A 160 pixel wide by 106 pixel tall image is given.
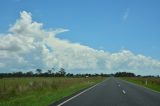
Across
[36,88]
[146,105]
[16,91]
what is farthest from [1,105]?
[36,88]

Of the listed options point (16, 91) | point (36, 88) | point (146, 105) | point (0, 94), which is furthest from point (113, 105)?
point (36, 88)

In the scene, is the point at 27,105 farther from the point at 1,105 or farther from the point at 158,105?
the point at 158,105

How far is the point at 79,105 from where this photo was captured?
18.0 m

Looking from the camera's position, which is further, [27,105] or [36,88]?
[36,88]

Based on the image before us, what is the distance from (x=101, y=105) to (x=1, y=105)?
500 centimetres

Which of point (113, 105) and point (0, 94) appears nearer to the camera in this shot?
point (113, 105)

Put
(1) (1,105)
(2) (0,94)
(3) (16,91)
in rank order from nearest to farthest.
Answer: (1) (1,105) < (2) (0,94) < (3) (16,91)

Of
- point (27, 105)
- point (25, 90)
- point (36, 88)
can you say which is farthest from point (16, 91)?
point (27, 105)

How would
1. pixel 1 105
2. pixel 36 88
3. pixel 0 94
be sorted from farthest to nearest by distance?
1. pixel 36 88
2. pixel 0 94
3. pixel 1 105

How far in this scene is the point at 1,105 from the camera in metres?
17.5

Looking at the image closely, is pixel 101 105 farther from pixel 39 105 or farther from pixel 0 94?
pixel 0 94

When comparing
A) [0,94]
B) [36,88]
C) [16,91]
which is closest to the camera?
[0,94]

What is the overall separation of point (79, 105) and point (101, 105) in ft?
3.72

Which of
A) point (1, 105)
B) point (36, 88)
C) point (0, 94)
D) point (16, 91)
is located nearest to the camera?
point (1, 105)
